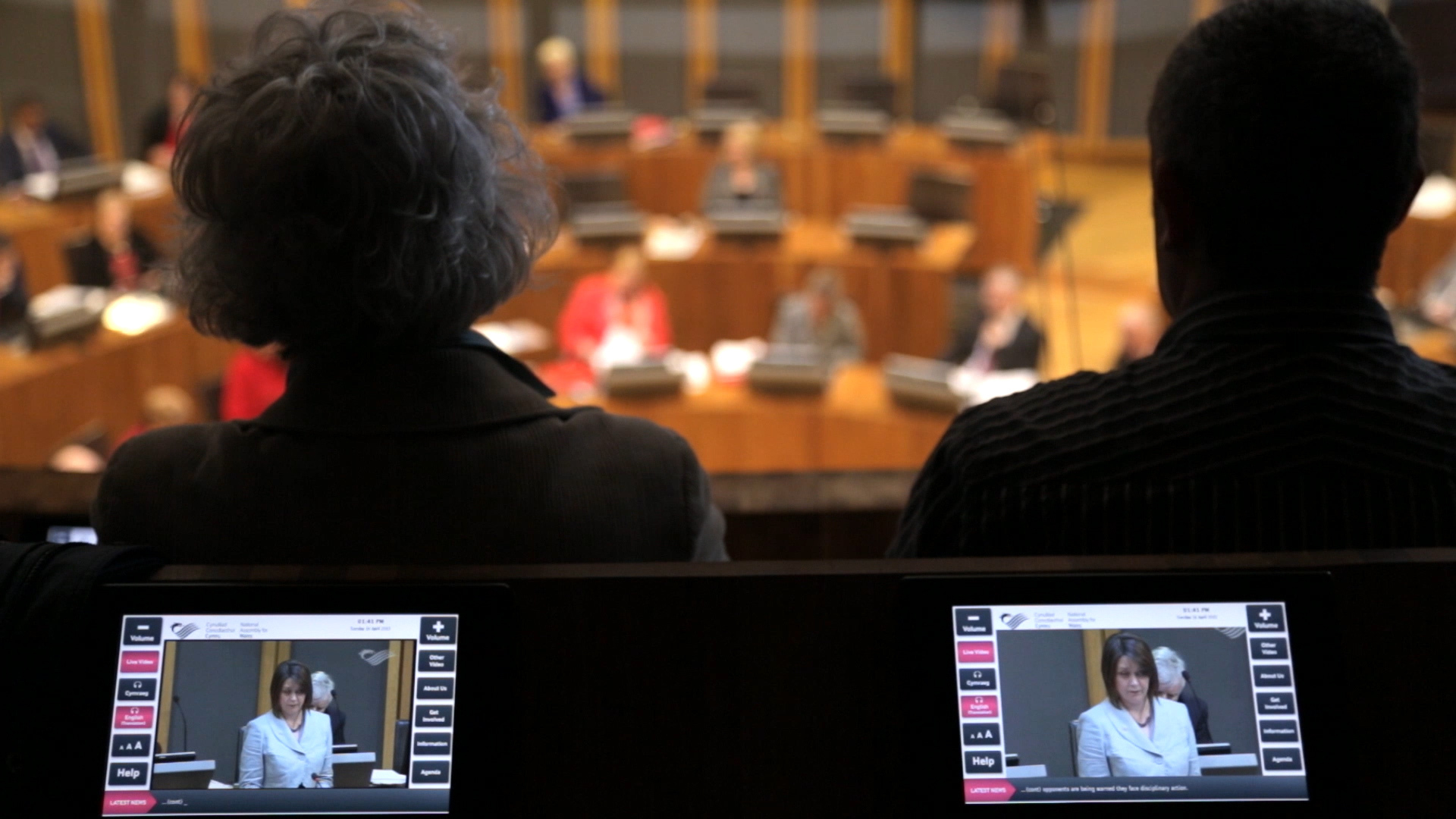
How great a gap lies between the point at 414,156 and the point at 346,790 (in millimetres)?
511

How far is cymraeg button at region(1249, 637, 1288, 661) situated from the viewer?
93 centimetres

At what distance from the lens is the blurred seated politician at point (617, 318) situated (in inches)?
251

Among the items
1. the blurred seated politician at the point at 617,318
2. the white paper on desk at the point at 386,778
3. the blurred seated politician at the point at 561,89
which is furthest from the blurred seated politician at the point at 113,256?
the white paper on desk at the point at 386,778

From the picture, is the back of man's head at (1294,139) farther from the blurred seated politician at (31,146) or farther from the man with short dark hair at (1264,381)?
the blurred seated politician at (31,146)

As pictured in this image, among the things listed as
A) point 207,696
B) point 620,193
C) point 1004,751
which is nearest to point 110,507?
point 207,696

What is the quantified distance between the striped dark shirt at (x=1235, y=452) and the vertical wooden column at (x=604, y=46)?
1087 centimetres

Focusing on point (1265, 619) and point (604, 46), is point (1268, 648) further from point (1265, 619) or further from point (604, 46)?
point (604, 46)

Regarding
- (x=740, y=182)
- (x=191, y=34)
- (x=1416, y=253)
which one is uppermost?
(x=191, y=34)

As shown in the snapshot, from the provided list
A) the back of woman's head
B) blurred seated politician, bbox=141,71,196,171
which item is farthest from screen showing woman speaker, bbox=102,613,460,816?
blurred seated politician, bbox=141,71,196,171

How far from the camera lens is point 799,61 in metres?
11.8

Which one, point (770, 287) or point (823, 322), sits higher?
point (770, 287)

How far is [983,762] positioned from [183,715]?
1.85 ft

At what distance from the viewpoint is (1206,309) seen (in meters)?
1.12

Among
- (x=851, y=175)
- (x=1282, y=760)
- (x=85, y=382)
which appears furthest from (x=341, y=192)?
(x=851, y=175)
